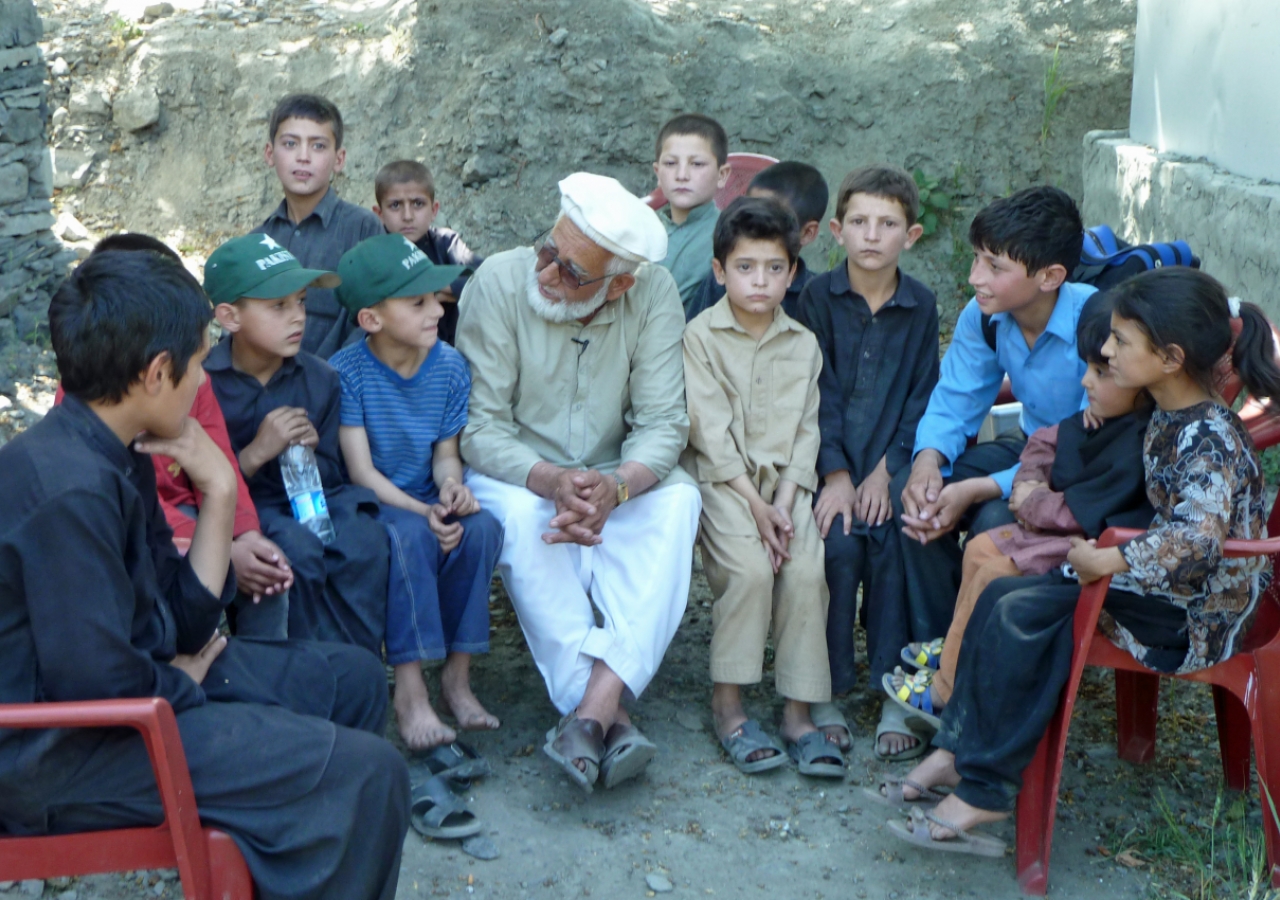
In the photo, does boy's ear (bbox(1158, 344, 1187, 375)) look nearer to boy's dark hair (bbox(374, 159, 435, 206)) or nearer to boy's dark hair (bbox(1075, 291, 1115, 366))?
boy's dark hair (bbox(1075, 291, 1115, 366))

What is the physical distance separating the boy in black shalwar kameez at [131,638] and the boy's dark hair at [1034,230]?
7.04ft

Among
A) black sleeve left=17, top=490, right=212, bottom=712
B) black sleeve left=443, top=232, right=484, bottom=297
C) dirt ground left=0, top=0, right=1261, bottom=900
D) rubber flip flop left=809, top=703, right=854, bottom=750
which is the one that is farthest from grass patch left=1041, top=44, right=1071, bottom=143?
black sleeve left=17, top=490, right=212, bottom=712

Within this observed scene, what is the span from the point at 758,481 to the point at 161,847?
6.63 feet

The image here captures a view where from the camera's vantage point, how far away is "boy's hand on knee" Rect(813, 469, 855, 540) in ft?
11.7

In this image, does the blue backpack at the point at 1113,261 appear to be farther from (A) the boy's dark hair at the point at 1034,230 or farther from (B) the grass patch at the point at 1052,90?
(B) the grass patch at the point at 1052,90

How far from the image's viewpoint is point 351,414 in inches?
132

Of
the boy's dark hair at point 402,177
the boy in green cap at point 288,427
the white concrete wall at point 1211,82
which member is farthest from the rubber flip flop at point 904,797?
the white concrete wall at point 1211,82

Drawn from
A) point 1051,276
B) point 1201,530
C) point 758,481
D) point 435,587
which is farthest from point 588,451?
point 1201,530

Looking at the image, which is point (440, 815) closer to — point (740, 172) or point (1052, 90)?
point (740, 172)

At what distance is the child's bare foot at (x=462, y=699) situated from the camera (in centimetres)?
329

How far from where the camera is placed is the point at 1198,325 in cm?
268

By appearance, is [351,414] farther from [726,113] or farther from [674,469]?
[726,113]

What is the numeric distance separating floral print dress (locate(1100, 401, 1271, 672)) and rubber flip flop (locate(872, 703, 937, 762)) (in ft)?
2.60

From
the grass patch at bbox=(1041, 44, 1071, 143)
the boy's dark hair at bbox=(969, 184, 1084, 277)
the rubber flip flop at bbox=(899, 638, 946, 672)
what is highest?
the grass patch at bbox=(1041, 44, 1071, 143)
